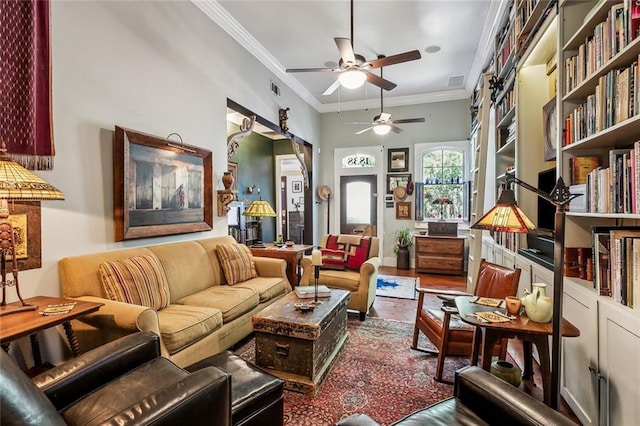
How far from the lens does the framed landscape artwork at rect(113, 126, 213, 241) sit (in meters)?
2.60

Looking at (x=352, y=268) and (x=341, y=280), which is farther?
(x=352, y=268)

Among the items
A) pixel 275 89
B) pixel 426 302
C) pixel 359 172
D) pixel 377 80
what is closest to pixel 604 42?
pixel 377 80

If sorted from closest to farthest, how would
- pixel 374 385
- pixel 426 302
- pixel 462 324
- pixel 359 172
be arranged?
pixel 374 385 < pixel 462 324 < pixel 426 302 < pixel 359 172

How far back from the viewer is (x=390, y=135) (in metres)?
6.60

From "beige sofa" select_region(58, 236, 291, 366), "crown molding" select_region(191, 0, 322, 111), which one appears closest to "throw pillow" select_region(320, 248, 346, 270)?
"beige sofa" select_region(58, 236, 291, 366)

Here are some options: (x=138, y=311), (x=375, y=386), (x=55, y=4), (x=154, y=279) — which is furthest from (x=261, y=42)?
(x=375, y=386)

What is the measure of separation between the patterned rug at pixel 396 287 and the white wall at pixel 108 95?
266cm

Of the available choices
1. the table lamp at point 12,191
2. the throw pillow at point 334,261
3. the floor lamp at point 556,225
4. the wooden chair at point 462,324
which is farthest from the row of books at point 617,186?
the table lamp at point 12,191

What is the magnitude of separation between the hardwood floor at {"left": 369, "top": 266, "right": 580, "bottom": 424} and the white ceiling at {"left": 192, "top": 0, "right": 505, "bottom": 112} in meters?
3.45

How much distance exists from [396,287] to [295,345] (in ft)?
10.2

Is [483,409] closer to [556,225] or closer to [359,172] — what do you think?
[556,225]

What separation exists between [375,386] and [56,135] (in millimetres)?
2834

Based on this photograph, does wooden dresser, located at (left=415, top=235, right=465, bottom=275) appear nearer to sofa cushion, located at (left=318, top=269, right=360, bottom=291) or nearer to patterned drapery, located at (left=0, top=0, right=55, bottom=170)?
sofa cushion, located at (left=318, top=269, right=360, bottom=291)

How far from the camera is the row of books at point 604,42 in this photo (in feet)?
4.76
